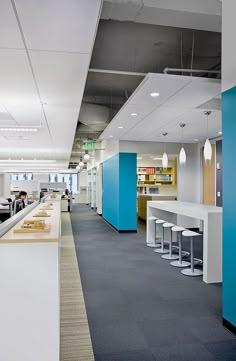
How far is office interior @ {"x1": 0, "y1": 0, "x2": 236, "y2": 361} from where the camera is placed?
7.13 feet

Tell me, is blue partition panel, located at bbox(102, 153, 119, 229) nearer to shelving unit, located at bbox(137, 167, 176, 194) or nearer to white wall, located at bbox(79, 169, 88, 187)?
shelving unit, located at bbox(137, 167, 176, 194)

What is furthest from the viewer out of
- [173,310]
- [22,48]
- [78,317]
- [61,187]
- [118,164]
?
[61,187]

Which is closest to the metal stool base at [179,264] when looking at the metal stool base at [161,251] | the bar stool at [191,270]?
the bar stool at [191,270]

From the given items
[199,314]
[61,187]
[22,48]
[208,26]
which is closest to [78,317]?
[199,314]

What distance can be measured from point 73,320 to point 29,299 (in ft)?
3.67

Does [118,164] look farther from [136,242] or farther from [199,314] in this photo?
[199,314]

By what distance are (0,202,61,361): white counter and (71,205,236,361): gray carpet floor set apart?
1.85 ft

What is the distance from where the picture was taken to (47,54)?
10.1 feet

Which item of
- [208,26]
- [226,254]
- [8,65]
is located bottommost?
[226,254]

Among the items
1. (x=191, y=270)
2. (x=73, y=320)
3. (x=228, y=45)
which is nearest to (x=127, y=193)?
(x=191, y=270)

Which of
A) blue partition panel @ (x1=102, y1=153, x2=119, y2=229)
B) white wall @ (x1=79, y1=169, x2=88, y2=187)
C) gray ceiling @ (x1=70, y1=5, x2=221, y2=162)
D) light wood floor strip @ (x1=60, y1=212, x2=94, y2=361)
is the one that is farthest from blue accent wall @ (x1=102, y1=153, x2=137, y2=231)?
white wall @ (x1=79, y1=169, x2=88, y2=187)

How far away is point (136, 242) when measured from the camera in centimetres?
727

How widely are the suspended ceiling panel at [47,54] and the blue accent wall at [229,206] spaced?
1490 mm

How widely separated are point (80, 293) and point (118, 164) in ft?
17.4
